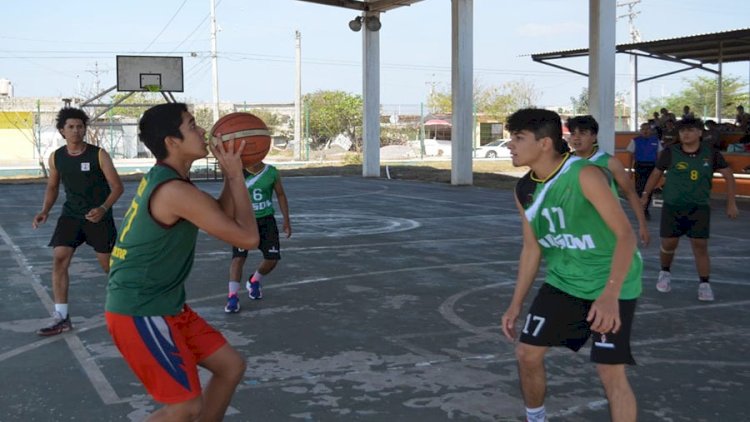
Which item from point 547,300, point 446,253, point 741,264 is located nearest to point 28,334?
point 547,300

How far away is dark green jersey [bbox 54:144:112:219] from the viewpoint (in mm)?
7625

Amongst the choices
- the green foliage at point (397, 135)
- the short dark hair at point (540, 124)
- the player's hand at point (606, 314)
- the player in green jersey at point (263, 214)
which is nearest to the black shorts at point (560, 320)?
the player's hand at point (606, 314)

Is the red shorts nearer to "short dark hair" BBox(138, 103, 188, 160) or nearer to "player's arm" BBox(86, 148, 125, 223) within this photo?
"short dark hair" BBox(138, 103, 188, 160)

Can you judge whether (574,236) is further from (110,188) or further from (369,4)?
(369,4)

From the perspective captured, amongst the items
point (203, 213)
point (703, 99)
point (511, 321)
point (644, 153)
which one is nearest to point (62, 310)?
point (203, 213)

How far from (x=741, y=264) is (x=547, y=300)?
25.7ft

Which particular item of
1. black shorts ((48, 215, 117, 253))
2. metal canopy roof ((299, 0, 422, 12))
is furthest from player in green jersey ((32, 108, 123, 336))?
metal canopy roof ((299, 0, 422, 12))

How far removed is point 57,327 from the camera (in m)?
7.36

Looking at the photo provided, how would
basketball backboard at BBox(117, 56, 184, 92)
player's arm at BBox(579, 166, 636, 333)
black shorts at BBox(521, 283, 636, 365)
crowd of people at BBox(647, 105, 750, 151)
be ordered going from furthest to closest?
basketball backboard at BBox(117, 56, 184, 92)
crowd of people at BBox(647, 105, 750, 151)
black shorts at BBox(521, 283, 636, 365)
player's arm at BBox(579, 166, 636, 333)

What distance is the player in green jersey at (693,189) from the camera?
342 inches

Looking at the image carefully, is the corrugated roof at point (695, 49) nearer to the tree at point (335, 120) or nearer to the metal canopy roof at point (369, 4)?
the metal canopy roof at point (369, 4)

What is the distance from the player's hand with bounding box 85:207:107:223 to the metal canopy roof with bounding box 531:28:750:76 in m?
19.8

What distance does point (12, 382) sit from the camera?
233 inches

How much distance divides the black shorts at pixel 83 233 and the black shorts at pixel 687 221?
5.67 meters
